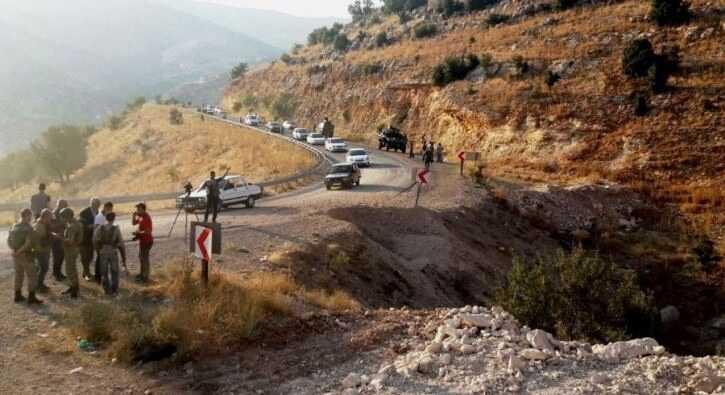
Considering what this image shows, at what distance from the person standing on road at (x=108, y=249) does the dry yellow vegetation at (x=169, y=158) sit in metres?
25.4

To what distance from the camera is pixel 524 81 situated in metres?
47.0

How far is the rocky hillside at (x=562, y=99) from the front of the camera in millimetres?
35656

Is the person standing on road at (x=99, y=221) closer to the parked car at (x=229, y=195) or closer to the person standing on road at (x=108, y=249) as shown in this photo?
the person standing on road at (x=108, y=249)

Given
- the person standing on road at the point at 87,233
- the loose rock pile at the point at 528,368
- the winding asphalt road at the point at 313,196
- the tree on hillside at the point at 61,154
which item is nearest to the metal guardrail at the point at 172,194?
the winding asphalt road at the point at 313,196

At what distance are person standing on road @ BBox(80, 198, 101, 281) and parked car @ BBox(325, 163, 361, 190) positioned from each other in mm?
18832

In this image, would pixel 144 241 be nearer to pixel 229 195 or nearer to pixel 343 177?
pixel 229 195

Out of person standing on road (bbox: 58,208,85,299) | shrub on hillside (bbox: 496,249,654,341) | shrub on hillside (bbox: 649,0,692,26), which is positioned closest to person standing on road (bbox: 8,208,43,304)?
person standing on road (bbox: 58,208,85,299)

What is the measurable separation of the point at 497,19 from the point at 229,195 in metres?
46.5

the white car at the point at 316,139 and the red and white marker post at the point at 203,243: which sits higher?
the white car at the point at 316,139

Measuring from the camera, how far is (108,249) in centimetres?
1176

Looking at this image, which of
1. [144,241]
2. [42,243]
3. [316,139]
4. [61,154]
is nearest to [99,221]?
[144,241]

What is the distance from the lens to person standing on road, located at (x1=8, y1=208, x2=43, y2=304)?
11.1 meters

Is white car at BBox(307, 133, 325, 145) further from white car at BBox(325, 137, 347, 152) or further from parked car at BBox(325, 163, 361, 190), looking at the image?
parked car at BBox(325, 163, 361, 190)

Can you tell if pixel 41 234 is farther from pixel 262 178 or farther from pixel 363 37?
pixel 363 37
